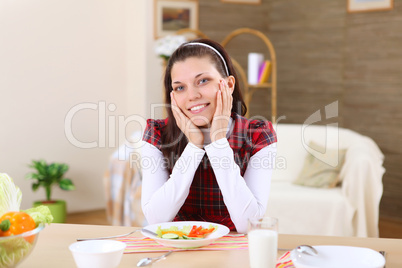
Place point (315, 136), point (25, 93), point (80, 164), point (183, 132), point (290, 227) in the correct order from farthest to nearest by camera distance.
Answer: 1. point (80, 164)
2. point (25, 93)
3. point (315, 136)
4. point (290, 227)
5. point (183, 132)

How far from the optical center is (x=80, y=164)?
4.91 metres

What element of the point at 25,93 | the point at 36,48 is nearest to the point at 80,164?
the point at 25,93

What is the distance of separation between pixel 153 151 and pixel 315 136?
2.48 m

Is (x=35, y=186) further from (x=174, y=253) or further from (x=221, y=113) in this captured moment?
(x=174, y=253)

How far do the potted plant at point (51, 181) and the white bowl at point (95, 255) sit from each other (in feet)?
11.1

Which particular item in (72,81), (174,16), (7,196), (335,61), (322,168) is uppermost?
(174,16)

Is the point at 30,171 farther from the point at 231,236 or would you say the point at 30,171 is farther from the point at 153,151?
the point at 231,236

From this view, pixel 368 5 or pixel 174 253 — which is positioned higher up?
pixel 368 5

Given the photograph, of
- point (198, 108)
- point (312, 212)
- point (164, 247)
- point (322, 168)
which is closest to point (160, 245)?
point (164, 247)

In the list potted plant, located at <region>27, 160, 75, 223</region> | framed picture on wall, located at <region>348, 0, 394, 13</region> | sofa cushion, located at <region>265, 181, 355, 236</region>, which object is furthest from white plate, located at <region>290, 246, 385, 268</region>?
framed picture on wall, located at <region>348, 0, 394, 13</region>

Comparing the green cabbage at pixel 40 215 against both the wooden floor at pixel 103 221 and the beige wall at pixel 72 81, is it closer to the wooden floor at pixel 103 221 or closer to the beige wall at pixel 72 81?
the wooden floor at pixel 103 221

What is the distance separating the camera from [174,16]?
5043 millimetres

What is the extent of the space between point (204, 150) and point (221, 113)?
157 mm

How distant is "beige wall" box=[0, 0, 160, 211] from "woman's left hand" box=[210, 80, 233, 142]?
321 centimetres
